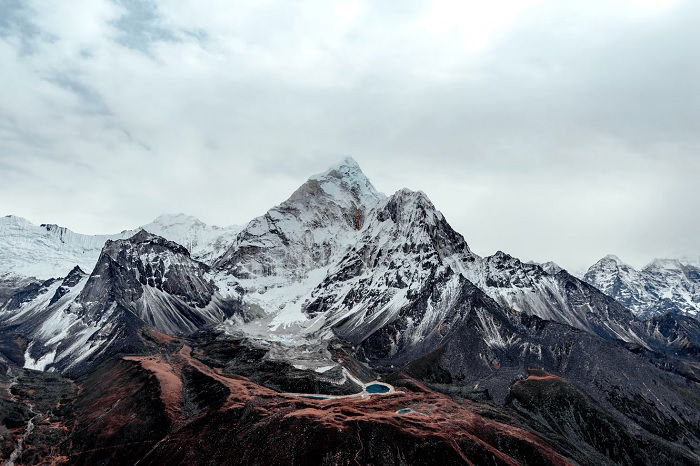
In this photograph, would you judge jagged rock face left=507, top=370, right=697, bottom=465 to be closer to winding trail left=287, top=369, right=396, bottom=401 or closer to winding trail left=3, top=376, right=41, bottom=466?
winding trail left=287, top=369, right=396, bottom=401

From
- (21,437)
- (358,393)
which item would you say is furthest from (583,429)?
(21,437)

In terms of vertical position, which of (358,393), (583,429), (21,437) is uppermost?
(358,393)

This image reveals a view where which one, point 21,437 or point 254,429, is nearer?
point 254,429

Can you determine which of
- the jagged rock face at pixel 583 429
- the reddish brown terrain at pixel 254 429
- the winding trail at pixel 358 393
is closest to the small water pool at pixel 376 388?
the winding trail at pixel 358 393

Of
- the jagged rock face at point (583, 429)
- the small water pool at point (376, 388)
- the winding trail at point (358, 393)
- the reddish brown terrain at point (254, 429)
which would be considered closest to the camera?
the reddish brown terrain at point (254, 429)

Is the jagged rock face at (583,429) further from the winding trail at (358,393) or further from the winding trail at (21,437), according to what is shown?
the winding trail at (21,437)

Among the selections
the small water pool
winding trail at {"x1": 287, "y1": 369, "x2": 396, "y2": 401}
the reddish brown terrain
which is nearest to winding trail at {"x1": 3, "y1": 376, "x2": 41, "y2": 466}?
the reddish brown terrain

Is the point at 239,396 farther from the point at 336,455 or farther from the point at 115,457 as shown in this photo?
the point at 336,455

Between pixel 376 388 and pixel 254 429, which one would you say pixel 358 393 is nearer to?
pixel 376 388

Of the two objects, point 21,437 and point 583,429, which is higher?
point 583,429

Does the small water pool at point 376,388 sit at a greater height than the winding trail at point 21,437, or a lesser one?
greater
